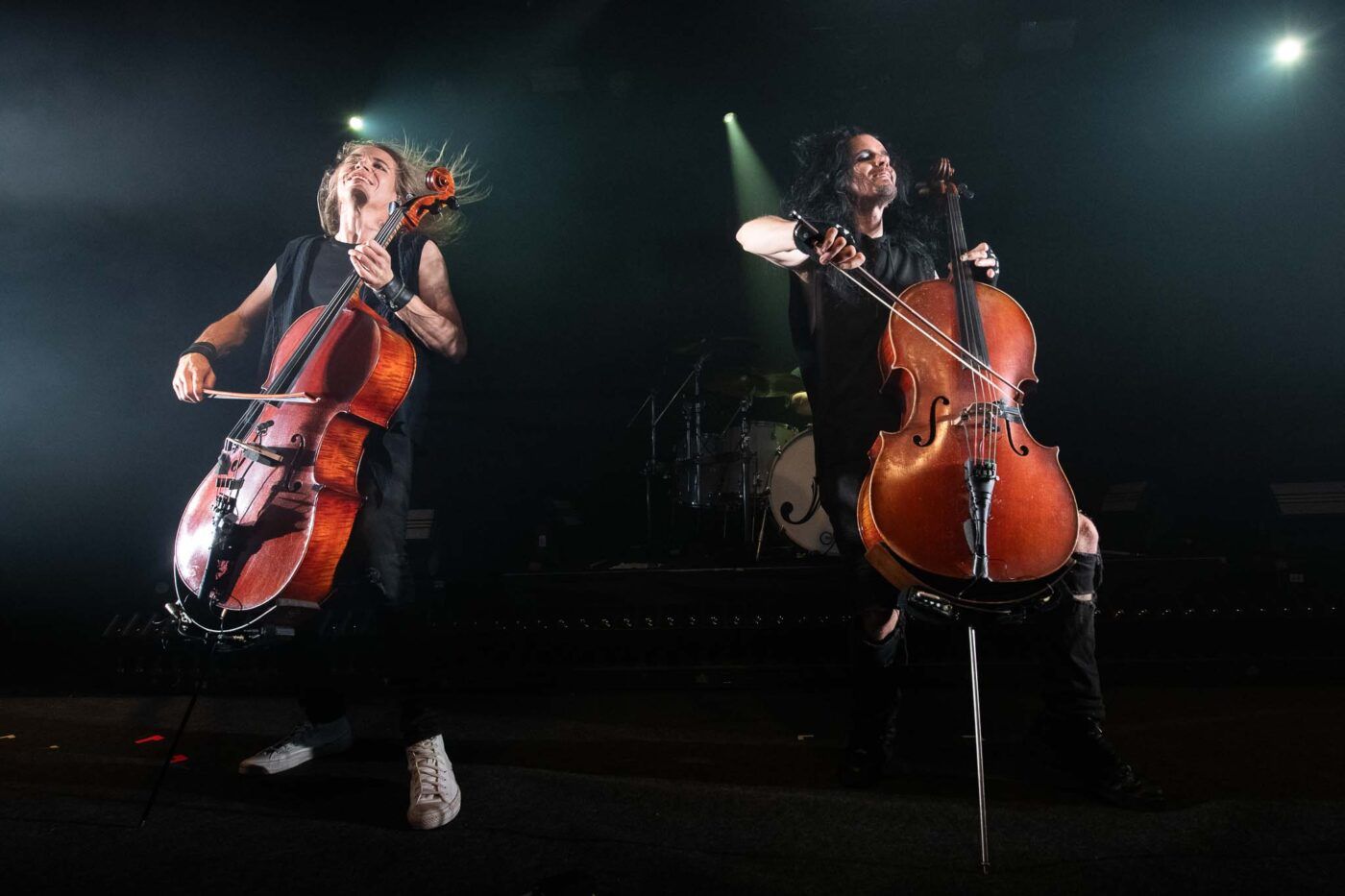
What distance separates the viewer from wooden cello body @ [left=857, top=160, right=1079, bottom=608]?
1.58 m

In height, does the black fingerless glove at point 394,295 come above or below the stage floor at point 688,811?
above

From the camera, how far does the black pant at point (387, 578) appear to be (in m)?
1.99

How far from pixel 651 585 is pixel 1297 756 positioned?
2.43 m

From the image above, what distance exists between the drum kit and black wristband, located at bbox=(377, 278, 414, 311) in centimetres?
264

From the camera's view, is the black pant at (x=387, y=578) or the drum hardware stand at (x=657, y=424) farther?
the drum hardware stand at (x=657, y=424)

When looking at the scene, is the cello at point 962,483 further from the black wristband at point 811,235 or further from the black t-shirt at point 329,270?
the black t-shirt at point 329,270

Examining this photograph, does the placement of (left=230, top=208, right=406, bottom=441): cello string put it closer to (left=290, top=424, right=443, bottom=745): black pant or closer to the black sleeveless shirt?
the black sleeveless shirt

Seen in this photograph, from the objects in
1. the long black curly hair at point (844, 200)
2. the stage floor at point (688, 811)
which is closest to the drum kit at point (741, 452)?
the stage floor at point (688, 811)

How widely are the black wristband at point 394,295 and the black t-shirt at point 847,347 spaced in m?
1.23

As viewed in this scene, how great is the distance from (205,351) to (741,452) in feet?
10.1

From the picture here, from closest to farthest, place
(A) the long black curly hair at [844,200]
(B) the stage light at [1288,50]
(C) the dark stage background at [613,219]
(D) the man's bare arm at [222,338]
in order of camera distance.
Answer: (D) the man's bare arm at [222,338]
(A) the long black curly hair at [844,200]
(C) the dark stage background at [613,219]
(B) the stage light at [1288,50]

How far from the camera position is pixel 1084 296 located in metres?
4.94

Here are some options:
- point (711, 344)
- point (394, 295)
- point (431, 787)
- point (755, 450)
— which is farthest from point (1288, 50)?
point (431, 787)

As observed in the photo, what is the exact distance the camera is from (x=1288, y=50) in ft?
12.9
